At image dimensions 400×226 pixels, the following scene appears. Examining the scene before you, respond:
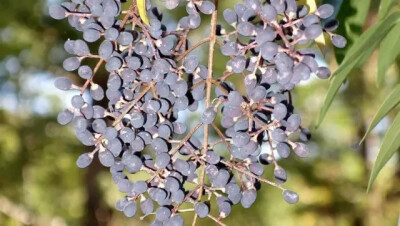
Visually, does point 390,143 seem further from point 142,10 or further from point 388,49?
point 142,10

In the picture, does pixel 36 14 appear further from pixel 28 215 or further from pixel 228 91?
pixel 228 91

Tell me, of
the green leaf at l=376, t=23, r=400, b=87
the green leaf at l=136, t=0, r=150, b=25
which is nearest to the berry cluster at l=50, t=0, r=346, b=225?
the green leaf at l=136, t=0, r=150, b=25

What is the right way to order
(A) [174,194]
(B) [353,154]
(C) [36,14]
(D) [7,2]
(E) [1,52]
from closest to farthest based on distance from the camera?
(A) [174,194], (D) [7,2], (C) [36,14], (E) [1,52], (B) [353,154]

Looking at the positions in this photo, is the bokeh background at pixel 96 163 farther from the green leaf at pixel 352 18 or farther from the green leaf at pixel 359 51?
the green leaf at pixel 359 51

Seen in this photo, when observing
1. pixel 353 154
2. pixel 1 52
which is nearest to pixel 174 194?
pixel 1 52

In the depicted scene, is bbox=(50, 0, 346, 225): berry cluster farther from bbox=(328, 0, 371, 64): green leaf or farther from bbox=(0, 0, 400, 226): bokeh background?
bbox=(0, 0, 400, 226): bokeh background
